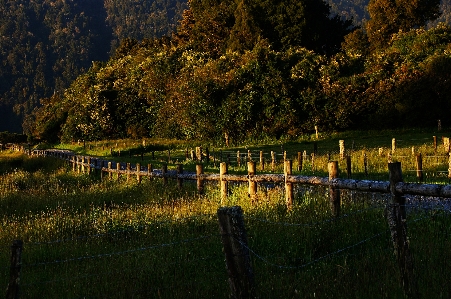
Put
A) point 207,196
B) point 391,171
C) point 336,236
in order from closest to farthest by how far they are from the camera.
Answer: point 391,171 → point 336,236 → point 207,196

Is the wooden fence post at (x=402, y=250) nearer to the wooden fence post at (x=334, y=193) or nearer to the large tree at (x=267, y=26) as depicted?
the wooden fence post at (x=334, y=193)

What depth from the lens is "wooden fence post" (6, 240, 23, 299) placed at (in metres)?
5.93

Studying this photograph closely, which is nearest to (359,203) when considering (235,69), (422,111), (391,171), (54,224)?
(391,171)

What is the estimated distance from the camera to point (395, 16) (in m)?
55.4

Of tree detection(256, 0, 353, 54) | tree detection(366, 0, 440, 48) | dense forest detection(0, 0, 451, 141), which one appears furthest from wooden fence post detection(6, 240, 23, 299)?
tree detection(366, 0, 440, 48)

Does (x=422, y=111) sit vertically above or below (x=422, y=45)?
below

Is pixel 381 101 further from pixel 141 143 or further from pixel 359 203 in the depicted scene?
pixel 359 203

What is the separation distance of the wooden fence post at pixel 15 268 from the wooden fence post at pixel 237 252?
242 cm

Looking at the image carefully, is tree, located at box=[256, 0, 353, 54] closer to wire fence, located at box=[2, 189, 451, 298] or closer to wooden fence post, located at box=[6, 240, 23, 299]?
wire fence, located at box=[2, 189, 451, 298]

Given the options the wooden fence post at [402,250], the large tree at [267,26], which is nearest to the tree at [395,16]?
the large tree at [267,26]

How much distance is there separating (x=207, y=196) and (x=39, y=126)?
67590 mm

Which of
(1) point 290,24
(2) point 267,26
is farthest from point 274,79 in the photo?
(2) point 267,26

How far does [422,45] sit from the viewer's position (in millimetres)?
46594

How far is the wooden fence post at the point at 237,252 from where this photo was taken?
5773 millimetres
